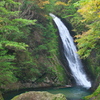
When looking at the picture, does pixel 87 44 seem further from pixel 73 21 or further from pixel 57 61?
pixel 73 21

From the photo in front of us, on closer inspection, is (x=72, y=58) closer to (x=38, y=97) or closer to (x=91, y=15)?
(x=38, y=97)

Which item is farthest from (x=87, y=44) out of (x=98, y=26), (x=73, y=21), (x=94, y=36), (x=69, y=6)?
(x=69, y=6)

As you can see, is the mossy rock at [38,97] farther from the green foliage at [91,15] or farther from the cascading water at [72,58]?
the cascading water at [72,58]

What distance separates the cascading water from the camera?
17575mm

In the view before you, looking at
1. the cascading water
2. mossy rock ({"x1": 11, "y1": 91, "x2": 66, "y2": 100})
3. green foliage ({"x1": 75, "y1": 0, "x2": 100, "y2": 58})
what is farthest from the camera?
the cascading water

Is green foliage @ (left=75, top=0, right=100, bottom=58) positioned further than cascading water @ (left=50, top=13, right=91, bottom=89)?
No

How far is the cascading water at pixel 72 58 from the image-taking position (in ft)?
57.7

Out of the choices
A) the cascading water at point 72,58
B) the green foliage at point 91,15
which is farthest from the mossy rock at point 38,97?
the cascading water at point 72,58

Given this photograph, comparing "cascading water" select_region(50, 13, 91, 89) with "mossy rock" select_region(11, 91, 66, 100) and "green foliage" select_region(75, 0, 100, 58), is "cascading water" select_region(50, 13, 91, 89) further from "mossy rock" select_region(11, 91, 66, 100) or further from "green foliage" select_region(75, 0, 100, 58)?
"green foliage" select_region(75, 0, 100, 58)

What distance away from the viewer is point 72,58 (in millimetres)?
19625

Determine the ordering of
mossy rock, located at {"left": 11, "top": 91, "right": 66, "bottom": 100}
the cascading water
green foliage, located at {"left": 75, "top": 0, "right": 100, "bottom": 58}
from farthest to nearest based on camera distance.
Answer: the cascading water < mossy rock, located at {"left": 11, "top": 91, "right": 66, "bottom": 100} < green foliage, located at {"left": 75, "top": 0, "right": 100, "bottom": 58}

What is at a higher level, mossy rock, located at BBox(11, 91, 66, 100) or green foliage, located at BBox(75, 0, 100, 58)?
green foliage, located at BBox(75, 0, 100, 58)

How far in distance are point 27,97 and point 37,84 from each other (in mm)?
8599

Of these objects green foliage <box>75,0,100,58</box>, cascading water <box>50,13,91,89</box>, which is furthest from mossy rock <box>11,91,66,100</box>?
cascading water <box>50,13,91,89</box>
